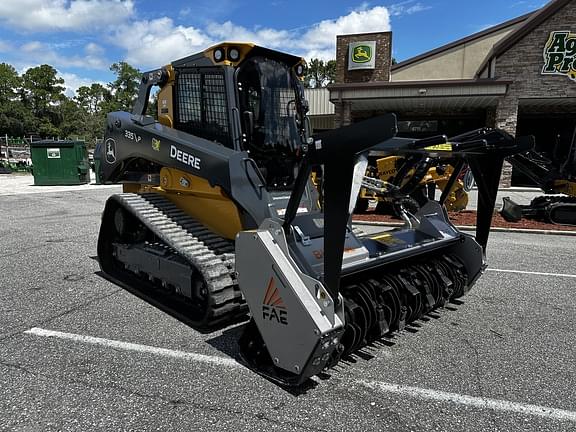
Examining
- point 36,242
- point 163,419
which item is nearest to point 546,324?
point 163,419

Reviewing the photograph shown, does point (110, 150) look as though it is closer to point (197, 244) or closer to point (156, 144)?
point (156, 144)

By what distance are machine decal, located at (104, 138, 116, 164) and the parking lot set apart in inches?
63.6

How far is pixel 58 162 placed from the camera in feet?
62.7

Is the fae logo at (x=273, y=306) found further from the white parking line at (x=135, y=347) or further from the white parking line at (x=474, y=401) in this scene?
the white parking line at (x=474, y=401)

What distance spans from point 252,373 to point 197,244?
1.35 meters

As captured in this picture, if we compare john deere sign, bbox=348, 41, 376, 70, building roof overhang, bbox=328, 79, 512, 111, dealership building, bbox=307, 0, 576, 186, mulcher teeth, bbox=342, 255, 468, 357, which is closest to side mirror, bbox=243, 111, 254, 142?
mulcher teeth, bbox=342, 255, 468, 357

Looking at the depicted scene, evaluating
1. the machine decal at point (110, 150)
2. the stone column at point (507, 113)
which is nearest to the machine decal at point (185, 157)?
the machine decal at point (110, 150)

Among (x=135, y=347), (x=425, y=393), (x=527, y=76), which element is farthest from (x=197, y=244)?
(x=527, y=76)

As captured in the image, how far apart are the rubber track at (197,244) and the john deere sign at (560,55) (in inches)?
690

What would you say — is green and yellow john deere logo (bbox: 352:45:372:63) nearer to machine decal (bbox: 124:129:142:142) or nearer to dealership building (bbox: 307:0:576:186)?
dealership building (bbox: 307:0:576:186)

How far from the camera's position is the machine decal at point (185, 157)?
13.3 ft

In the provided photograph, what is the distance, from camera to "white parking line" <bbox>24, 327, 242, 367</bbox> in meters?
3.27

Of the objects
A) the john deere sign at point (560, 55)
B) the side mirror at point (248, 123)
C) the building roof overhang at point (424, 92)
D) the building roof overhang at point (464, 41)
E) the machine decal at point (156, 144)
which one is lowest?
the machine decal at point (156, 144)

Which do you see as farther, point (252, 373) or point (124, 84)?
point (124, 84)
